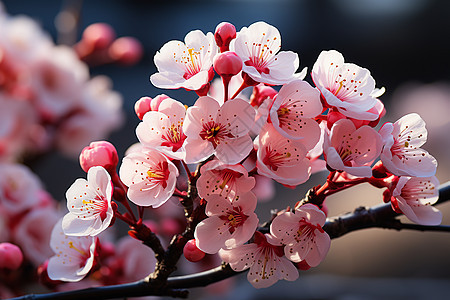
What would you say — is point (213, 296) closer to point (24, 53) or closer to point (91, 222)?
point (24, 53)

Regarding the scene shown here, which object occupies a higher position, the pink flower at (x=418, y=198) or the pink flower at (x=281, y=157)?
the pink flower at (x=281, y=157)

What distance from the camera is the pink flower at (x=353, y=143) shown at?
0.38 m

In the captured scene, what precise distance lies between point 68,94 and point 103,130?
12cm

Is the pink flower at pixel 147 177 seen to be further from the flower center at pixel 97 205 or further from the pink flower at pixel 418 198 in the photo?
the pink flower at pixel 418 198

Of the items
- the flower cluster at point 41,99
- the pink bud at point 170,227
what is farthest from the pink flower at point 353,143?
the flower cluster at point 41,99

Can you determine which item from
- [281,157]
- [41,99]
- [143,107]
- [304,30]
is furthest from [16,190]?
[304,30]

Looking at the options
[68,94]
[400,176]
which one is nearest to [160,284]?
[400,176]

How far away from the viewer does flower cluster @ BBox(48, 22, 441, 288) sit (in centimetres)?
37

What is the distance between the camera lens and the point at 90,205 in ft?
1.35

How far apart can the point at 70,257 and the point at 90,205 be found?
0.09m

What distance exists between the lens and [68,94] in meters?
1.01

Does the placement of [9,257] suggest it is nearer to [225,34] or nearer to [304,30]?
[225,34]

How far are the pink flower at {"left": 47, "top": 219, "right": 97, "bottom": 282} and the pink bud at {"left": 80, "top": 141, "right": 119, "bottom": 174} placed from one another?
7 cm

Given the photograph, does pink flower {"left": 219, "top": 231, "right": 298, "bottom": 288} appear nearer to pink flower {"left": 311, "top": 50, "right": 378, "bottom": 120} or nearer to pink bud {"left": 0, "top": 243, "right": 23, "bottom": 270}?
pink flower {"left": 311, "top": 50, "right": 378, "bottom": 120}
